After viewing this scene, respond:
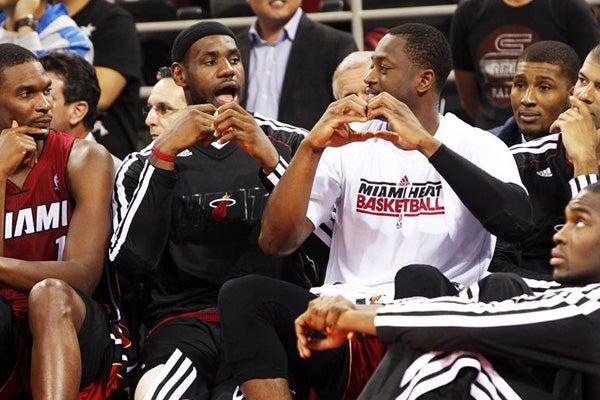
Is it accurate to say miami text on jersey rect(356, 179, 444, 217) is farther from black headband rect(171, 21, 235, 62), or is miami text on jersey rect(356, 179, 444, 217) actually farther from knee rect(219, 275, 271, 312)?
black headband rect(171, 21, 235, 62)

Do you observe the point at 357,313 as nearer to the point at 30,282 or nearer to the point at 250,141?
the point at 250,141

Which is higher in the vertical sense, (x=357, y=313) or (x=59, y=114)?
(x=59, y=114)

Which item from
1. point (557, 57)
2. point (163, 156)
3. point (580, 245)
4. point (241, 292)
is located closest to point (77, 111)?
point (163, 156)

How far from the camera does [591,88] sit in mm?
4984

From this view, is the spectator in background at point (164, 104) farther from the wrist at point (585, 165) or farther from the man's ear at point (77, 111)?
the wrist at point (585, 165)

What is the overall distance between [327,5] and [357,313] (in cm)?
397

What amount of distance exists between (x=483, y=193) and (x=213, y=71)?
133 cm

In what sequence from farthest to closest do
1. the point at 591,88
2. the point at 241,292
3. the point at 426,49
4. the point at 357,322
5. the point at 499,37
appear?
the point at 499,37
the point at 591,88
the point at 426,49
the point at 241,292
the point at 357,322

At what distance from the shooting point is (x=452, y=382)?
3.59 metres

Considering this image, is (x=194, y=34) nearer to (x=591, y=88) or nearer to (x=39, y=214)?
(x=39, y=214)

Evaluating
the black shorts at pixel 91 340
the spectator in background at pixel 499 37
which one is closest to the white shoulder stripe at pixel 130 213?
the black shorts at pixel 91 340

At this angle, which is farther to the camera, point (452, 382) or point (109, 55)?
point (109, 55)

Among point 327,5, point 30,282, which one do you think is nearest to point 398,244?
point 30,282

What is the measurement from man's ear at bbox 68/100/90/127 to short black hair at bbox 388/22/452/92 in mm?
1580
